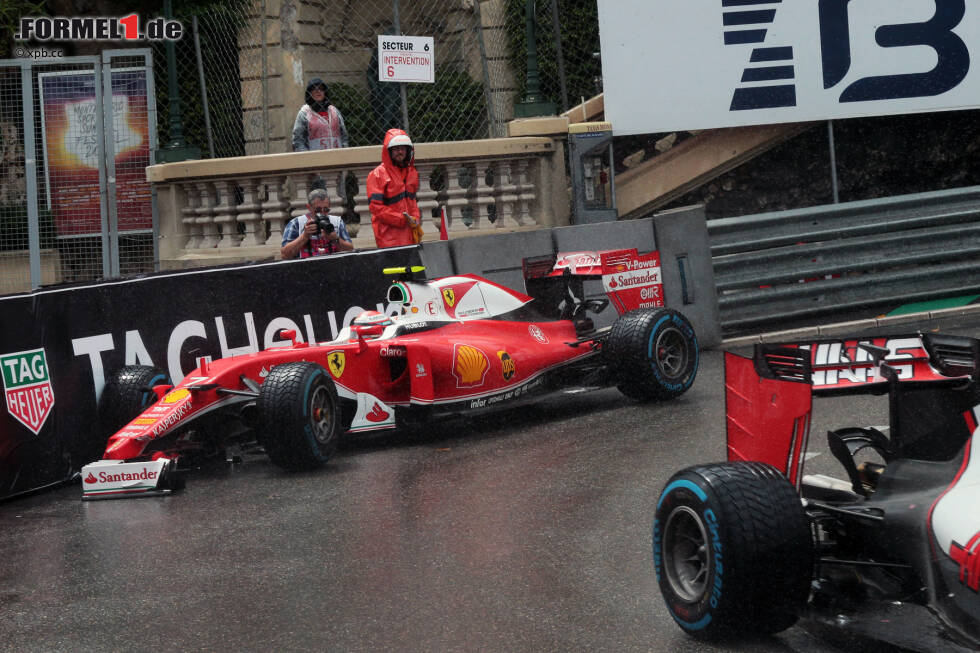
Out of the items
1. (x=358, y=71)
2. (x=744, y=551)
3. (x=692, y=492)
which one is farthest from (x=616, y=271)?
(x=358, y=71)

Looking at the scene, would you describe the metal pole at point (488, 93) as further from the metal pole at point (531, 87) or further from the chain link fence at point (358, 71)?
the metal pole at point (531, 87)

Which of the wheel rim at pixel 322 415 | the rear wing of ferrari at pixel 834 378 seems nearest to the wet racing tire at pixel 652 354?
the wheel rim at pixel 322 415

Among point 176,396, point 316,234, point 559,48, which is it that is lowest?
point 176,396

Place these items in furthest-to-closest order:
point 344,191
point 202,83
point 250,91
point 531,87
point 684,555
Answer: point 250,91 < point 202,83 < point 531,87 < point 344,191 < point 684,555

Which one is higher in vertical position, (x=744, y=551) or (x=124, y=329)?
(x=124, y=329)

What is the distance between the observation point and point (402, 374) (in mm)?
9234

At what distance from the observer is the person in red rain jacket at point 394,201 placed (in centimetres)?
1204

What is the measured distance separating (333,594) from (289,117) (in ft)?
46.7

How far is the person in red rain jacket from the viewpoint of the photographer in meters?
12.0

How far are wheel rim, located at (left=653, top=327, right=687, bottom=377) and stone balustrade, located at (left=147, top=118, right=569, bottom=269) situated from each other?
5364 millimetres

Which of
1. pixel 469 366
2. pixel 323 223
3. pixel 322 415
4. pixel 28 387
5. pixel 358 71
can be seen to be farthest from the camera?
pixel 358 71

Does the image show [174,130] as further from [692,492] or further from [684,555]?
[692,492]

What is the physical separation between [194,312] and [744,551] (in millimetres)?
6456

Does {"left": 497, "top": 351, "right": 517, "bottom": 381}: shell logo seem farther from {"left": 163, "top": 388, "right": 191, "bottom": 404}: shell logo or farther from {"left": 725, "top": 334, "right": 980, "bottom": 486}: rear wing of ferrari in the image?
{"left": 725, "top": 334, "right": 980, "bottom": 486}: rear wing of ferrari
